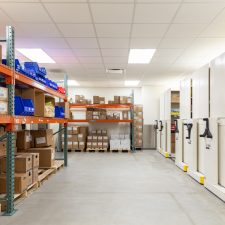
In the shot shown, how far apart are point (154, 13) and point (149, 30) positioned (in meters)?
0.75

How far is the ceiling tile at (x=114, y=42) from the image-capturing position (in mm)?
5320

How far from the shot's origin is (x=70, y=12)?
13.2ft

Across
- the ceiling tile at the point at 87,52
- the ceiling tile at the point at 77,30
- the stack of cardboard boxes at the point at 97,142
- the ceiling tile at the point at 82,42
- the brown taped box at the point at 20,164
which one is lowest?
the stack of cardboard boxes at the point at 97,142

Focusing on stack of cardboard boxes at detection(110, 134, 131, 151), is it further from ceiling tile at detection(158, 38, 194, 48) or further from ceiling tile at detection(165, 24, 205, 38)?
ceiling tile at detection(165, 24, 205, 38)

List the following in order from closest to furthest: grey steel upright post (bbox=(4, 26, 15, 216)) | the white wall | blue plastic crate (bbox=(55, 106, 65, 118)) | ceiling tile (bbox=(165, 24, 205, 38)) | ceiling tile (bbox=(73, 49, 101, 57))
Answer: grey steel upright post (bbox=(4, 26, 15, 216)), ceiling tile (bbox=(165, 24, 205, 38)), ceiling tile (bbox=(73, 49, 101, 57)), blue plastic crate (bbox=(55, 106, 65, 118)), the white wall

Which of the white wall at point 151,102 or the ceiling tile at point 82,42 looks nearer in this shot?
the ceiling tile at point 82,42

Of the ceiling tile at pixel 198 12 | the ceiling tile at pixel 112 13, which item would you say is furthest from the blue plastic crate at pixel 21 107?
the ceiling tile at pixel 198 12

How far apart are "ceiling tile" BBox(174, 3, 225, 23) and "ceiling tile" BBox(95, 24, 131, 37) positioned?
0.91 meters

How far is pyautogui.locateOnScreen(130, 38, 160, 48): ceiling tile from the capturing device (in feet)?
17.4

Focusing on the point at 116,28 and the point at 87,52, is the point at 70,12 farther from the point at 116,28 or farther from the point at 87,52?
the point at 87,52

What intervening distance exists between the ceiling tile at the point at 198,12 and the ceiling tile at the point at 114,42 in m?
1.35

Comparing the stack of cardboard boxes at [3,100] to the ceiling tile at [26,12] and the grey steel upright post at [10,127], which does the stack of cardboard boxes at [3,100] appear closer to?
the grey steel upright post at [10,127]

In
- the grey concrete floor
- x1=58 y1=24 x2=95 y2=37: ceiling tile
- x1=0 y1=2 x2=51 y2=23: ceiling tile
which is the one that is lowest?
the grey concrete floor

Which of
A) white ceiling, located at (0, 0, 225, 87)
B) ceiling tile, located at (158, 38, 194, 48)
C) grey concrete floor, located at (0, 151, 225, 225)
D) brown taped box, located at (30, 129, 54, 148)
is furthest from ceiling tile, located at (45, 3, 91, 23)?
grey concrete floor, located at (0, 151, 225, 225)
